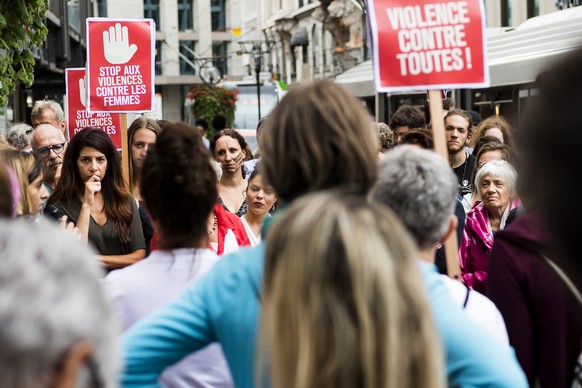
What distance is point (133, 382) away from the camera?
2607 millimetres

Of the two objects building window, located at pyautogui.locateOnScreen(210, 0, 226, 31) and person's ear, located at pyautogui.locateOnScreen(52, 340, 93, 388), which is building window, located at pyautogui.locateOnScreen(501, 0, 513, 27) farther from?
building window, located at pyautogui.locateOnScreen(210, 0, 226, 31)

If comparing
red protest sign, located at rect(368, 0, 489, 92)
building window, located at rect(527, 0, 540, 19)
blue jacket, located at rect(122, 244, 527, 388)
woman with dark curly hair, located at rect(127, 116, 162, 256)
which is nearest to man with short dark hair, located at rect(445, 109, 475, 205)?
woman with dark curly hair, located at rect(127, 116, 162, 256)

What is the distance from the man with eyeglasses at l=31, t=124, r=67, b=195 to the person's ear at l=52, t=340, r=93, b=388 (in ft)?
18.1

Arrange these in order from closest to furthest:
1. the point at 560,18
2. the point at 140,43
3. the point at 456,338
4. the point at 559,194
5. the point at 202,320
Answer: the point at 559,194 → the point at 456,338 → the point at 202,320 → the point at 140,43 → the point at 560,18

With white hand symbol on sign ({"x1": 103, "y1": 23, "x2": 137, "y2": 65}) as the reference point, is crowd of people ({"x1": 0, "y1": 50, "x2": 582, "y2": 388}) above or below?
below

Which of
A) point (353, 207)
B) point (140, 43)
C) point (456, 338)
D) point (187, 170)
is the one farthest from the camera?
point (140, 43)

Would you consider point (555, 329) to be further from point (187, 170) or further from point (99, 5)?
point (99, 5)

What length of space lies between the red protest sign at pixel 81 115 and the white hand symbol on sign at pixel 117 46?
5.26ft

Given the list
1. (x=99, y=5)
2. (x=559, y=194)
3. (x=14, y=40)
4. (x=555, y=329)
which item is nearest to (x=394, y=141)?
(x=14, y=40)

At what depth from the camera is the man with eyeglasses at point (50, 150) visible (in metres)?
7.14

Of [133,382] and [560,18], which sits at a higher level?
[560,18]

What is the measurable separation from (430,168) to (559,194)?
1241 millimetres

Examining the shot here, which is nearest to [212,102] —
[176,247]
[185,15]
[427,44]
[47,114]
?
[47,114]

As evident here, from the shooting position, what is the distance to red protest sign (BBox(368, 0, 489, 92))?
4781 mm
